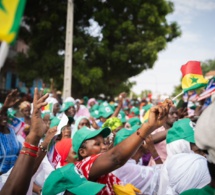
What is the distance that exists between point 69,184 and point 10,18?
112cm

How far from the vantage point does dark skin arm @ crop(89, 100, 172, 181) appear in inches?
75.0

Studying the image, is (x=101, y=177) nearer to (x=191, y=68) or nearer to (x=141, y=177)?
(x=141, y=177)

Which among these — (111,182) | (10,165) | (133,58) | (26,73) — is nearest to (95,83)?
(133,58)

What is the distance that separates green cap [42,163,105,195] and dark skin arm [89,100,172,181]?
0.10 meters

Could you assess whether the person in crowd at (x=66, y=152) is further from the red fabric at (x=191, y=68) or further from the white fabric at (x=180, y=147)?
the red fabric at (x=191, y=68)

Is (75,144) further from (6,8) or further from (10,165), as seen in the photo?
(6,8)

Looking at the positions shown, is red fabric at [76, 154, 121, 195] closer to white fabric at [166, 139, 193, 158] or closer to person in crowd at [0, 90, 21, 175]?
white fabric at [166, 139, 193, 158]

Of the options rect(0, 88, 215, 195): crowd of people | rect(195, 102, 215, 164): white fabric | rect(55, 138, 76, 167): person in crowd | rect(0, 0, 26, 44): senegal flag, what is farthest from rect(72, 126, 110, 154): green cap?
rect(0, 0, 26, 44): senegal flag

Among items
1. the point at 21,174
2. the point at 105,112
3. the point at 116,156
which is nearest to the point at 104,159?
the point at 116,156

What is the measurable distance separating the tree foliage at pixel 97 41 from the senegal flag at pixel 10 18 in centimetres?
1305

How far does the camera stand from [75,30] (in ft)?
50.7

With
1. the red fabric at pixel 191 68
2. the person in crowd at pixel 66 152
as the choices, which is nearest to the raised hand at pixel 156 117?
the person in crowd at pixel 66 152

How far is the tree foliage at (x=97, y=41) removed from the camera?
14.6 meters

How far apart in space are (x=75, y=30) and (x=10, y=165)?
42.3 feet
